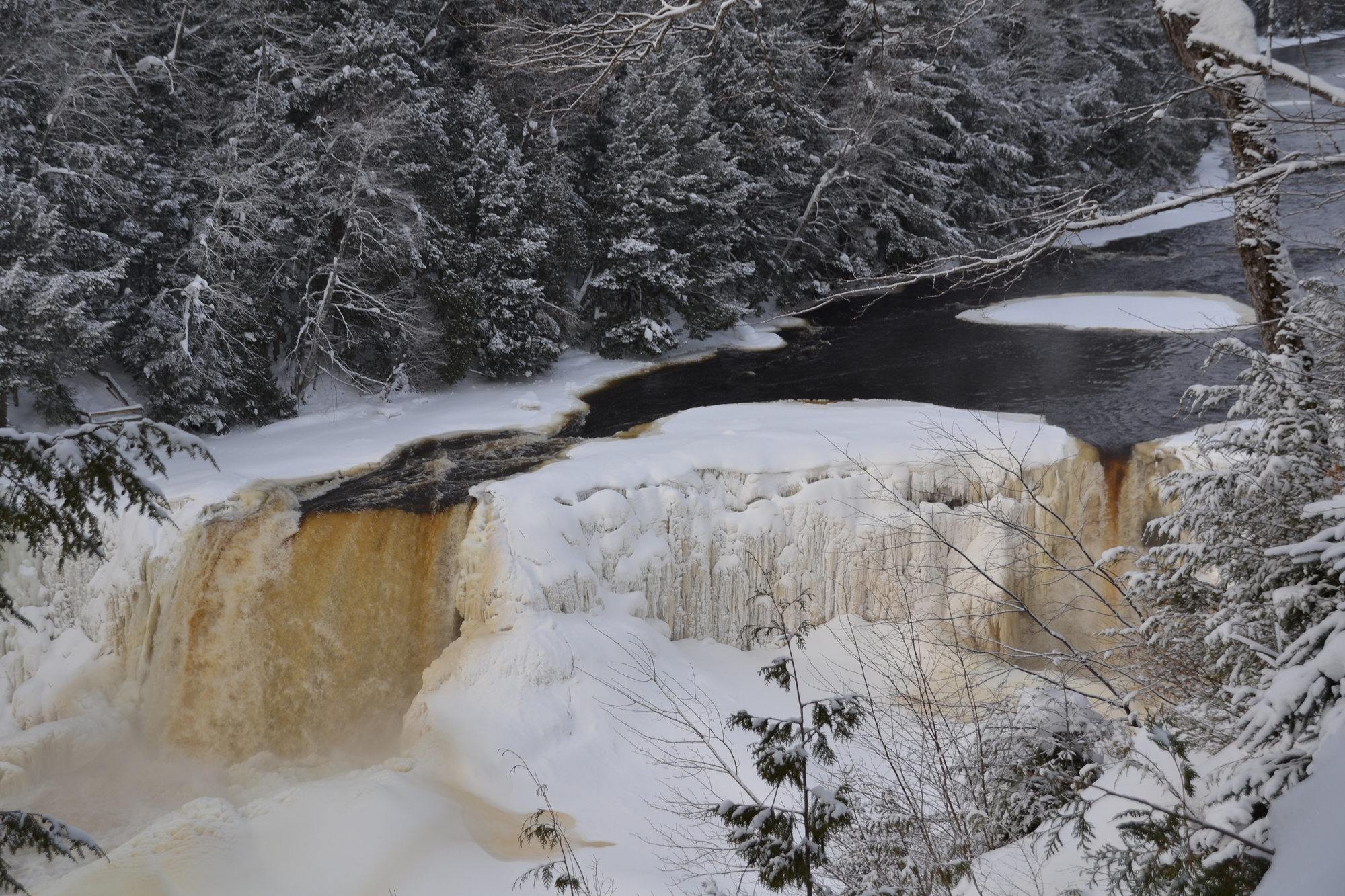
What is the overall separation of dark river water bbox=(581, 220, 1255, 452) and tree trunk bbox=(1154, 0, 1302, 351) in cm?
549

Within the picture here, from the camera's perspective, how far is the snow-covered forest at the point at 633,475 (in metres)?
3.01

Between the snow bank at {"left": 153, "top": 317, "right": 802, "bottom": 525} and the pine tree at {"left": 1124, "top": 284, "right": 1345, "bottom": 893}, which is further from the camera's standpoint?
the snow bank at {"left": 153, "top": 317, "right": 802, "bottom": 525}

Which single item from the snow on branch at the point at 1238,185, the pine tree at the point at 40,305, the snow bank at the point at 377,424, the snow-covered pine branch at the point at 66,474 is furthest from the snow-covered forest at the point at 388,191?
the snow-covered pine branch at the point at 66,474

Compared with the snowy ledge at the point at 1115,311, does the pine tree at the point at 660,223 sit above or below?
above

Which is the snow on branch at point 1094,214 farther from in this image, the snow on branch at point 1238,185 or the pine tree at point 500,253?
the pine tree at point 500,253

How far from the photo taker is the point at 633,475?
27.4ft

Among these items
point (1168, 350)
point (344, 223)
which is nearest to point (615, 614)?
point (344, 223)

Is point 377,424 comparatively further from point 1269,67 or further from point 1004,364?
point 1269,67

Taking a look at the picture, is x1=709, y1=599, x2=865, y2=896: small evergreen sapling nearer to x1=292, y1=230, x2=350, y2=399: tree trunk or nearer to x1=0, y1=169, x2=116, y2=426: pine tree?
x1=0, y1=169, x2=116, y2=426: pine tree

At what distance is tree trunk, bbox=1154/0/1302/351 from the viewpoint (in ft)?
9.59

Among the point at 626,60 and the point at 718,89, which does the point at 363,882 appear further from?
the point at 718,89

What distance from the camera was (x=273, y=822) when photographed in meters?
6.05

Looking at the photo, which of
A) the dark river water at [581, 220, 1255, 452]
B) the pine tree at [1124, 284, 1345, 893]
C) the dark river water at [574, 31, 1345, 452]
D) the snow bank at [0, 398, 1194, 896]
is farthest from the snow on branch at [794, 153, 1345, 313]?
the dark river water at [581, 220, 1255, 452]

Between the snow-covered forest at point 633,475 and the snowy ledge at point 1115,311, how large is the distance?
0.19 m
